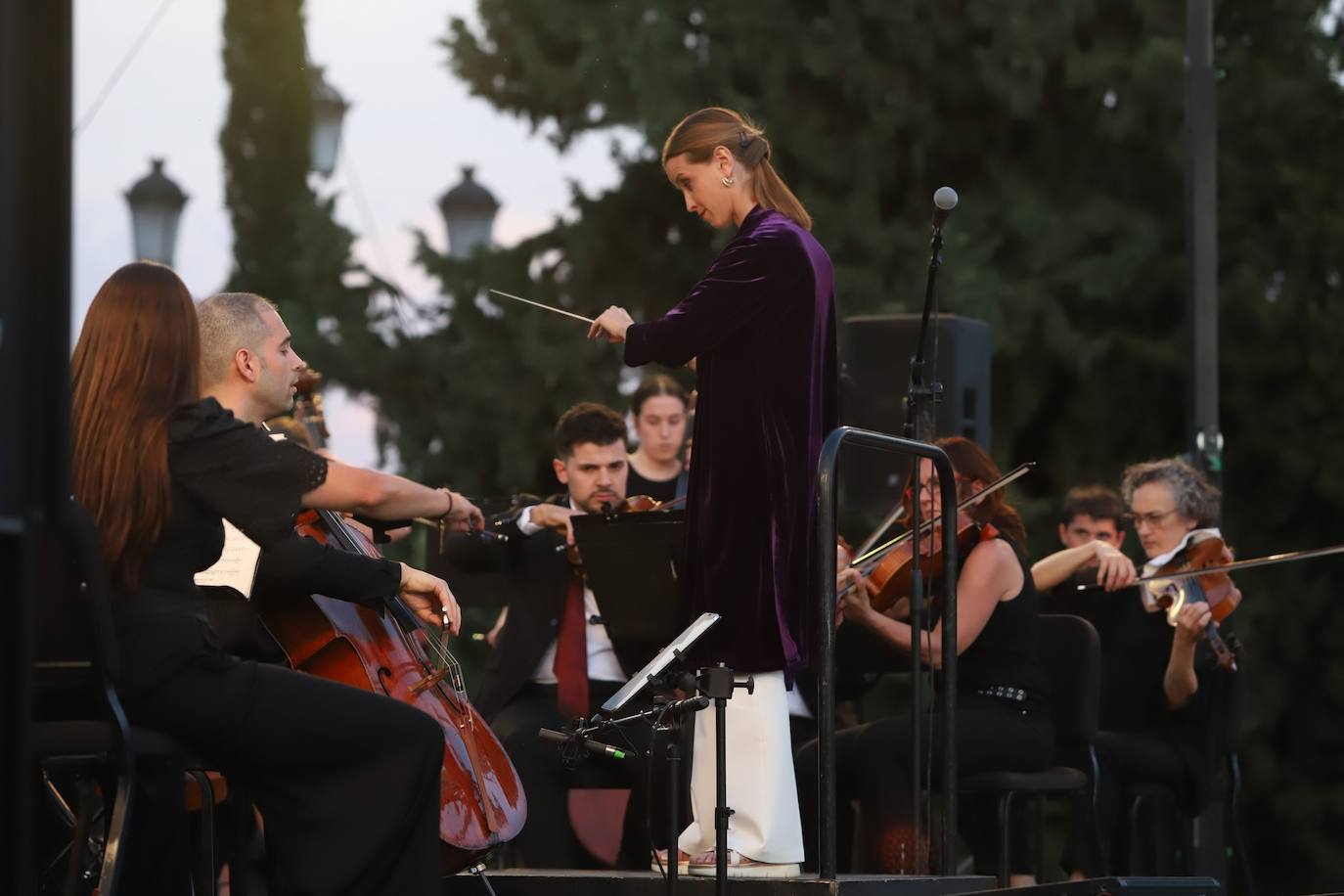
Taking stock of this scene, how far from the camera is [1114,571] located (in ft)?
19.9

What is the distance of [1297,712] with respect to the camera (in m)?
11.9

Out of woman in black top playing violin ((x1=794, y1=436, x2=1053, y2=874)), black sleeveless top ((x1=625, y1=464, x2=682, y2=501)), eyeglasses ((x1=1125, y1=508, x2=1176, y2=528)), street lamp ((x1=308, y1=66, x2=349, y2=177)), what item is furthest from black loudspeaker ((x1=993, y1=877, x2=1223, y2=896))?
street lamp ((x1=308, y1=66, x2=349, y2=177))

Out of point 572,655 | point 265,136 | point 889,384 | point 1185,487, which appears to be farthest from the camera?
point 265,136

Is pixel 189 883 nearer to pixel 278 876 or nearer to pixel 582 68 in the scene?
pixel 278 876

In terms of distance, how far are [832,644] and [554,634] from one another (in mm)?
2092

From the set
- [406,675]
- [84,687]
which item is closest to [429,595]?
[406,675]

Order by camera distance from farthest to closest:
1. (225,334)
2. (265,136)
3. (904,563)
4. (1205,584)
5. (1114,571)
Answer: (265,136) < (1205,584) < (1114,571) < (904,563) < (225,334)

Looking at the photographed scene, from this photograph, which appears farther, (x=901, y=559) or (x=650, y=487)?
(x=650, y=487)

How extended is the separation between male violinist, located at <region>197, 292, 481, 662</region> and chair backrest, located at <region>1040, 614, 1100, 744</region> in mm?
2410

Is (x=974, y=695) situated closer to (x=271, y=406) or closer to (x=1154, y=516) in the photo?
(x=1154, y=516)

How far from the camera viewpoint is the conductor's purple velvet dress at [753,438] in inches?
168

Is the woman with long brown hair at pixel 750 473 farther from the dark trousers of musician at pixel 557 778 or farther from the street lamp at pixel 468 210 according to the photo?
the street lamp at pixel 468 210

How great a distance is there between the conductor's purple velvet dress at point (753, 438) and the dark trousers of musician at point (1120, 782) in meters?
2.07

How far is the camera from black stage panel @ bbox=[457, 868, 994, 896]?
3984mm
